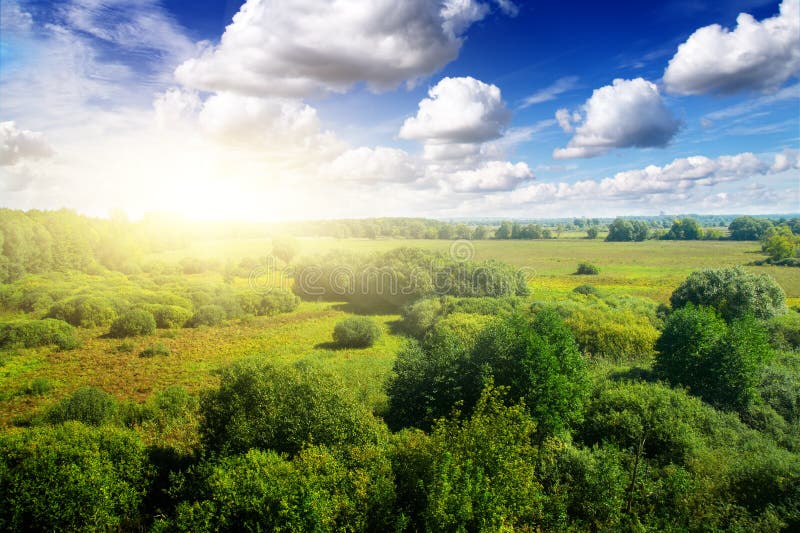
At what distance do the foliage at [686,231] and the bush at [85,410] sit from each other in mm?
179979

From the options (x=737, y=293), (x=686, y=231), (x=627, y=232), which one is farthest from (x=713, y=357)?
(x=686, y=231)

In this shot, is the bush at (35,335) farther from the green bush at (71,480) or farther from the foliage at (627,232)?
the foliage at (627,232)

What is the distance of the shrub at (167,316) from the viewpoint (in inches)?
1829

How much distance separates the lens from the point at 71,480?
1346cm

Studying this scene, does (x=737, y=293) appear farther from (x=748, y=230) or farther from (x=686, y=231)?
(x=748, y=230)

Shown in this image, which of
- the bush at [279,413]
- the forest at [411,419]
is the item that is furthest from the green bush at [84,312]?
the bush at [279,413]

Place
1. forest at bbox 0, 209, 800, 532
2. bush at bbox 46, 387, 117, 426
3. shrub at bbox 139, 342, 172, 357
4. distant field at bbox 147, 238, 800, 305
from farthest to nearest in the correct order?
distant field at bbox 147, 238, 800, 305
shrub at bbox 139, 342, 172, 357
bush at bbox 46, 387, 117, 426
forest at bbox 0, 209, 800, 532

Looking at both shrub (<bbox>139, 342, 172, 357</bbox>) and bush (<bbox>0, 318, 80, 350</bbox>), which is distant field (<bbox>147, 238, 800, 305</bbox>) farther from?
shrub (<bbox>139, 342, 172, 357</bbox>)

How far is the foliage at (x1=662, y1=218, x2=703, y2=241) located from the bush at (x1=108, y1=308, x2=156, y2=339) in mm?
174190

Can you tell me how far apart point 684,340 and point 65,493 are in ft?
103

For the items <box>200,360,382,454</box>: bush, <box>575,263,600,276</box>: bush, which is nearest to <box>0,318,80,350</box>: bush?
<box>200,360,382,454</box>: bush

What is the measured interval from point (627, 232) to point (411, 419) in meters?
162

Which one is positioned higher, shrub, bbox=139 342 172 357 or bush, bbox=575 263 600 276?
bush, bbox=575 263 600 276

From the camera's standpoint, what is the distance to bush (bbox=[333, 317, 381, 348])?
40.8m
